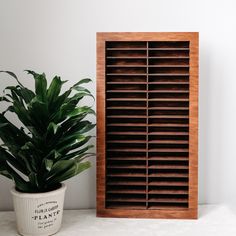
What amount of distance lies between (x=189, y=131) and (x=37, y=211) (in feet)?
2.13

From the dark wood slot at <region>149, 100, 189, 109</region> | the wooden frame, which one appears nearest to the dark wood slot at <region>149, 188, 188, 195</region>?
the wooden frame

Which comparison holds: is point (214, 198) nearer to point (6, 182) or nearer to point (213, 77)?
point (213, 77)

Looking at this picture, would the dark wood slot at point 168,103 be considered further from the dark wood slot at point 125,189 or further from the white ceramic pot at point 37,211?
the white ceramic pot at point 37,211

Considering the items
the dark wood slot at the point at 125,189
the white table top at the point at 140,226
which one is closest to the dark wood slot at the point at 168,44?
the dark wood slot at the point at 125,189

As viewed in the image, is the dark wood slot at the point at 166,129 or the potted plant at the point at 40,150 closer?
the potted plant at the point at 40,150

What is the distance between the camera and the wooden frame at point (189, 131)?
55.8 inches

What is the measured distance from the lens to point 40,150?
1.29 metres

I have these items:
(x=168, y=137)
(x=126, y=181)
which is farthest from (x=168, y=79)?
(x=126, y=181)

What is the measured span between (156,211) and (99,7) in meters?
0.89

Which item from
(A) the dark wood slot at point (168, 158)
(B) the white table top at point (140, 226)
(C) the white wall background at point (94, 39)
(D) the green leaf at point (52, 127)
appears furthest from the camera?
(C) the white wall background at point (94, 39)

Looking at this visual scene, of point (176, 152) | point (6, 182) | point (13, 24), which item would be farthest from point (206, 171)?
point (13, 24)

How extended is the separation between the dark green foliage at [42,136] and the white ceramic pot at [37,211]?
0.05 metres

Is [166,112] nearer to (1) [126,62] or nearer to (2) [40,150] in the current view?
(1) [126,62]

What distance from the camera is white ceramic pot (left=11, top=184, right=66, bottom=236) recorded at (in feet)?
4.16
